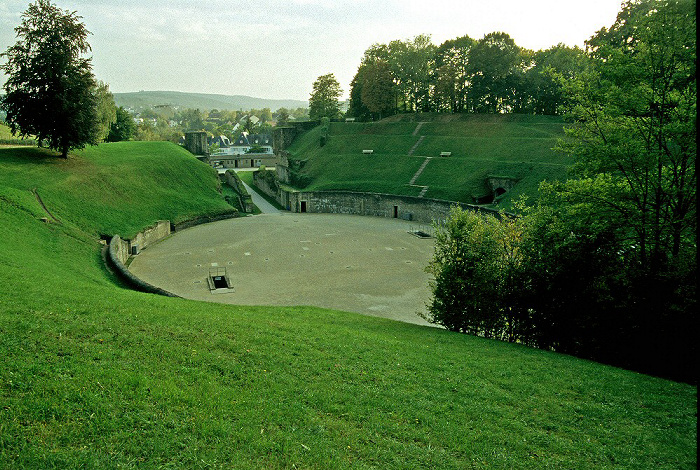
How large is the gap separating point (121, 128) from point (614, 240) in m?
65.7

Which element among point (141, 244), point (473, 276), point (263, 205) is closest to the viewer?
point (473, 276)

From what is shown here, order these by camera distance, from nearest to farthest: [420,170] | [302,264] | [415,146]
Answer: [302,264] < [420,170] < [415,146]

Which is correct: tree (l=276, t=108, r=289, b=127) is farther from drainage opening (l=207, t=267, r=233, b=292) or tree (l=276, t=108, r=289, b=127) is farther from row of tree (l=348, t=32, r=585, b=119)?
drainage opening (l=207, t=267, r=233, b=292)

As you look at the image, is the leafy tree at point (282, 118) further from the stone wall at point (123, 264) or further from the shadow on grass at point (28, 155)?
the stone wall at point (123, 264)

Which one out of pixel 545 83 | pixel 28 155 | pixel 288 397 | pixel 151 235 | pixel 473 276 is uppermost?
pixel 545 83

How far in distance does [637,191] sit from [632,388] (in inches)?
242

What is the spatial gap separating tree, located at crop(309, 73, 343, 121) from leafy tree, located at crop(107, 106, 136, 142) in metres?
29.7

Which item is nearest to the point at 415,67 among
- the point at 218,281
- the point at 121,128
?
the point at 121,128

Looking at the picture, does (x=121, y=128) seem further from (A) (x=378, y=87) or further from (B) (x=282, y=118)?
(B) (x=282, y=118)

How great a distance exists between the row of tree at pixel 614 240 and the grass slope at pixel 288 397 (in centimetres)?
177

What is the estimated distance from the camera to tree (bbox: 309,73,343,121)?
77.9 metres

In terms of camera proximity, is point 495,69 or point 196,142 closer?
point 495,69

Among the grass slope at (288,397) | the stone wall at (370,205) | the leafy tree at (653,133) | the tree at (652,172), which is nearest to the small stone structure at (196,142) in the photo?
the stone wall at (370,205)

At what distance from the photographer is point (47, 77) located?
31.9 metres
